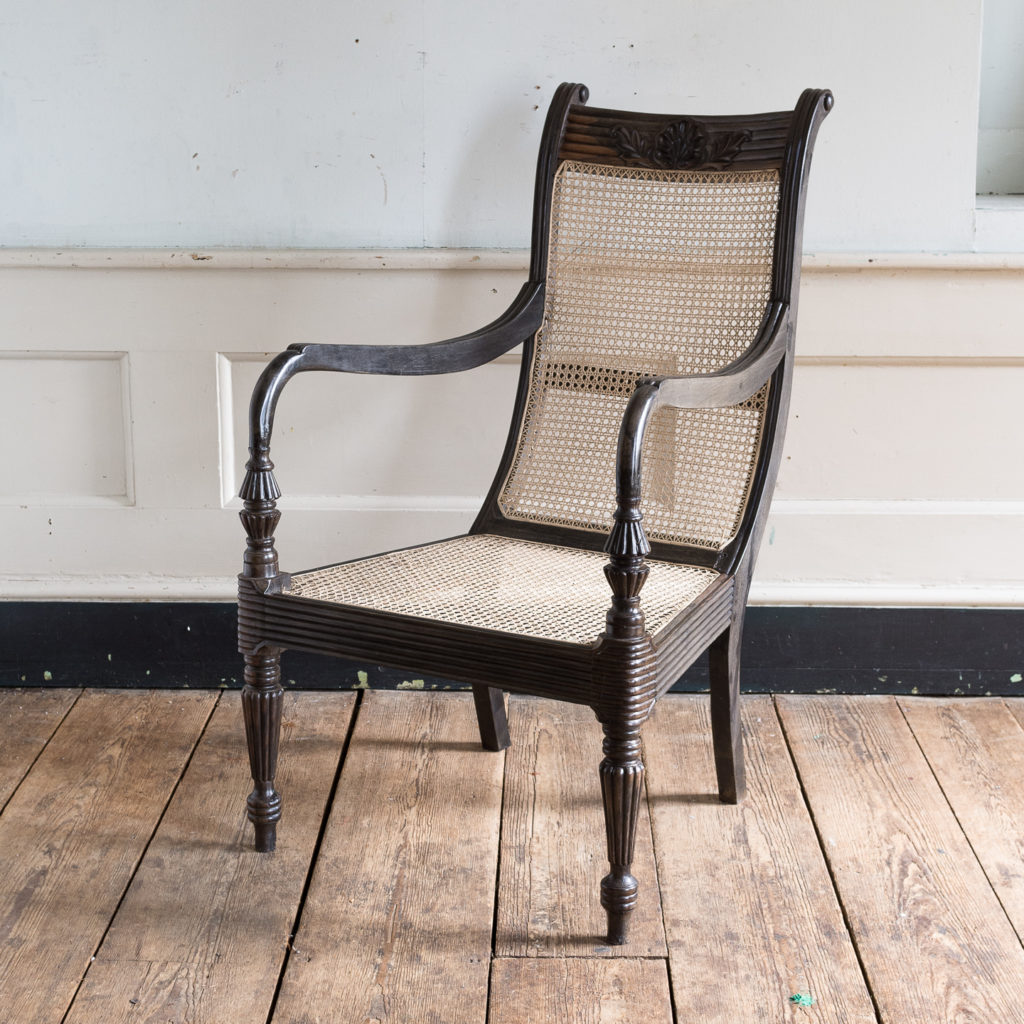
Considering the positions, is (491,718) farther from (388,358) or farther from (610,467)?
(388,358)

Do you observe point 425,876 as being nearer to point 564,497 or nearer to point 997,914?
point 564,497

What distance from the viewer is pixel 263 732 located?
5.10 feet

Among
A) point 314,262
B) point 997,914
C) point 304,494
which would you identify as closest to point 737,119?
point 314,262

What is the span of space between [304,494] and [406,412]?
25 cm

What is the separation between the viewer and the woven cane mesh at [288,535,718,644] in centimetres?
138

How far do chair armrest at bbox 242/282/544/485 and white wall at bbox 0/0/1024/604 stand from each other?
23cm

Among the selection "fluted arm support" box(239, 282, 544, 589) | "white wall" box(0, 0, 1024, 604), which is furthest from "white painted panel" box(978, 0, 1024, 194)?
"fluted arm support" box(239, 282, 544, 589)

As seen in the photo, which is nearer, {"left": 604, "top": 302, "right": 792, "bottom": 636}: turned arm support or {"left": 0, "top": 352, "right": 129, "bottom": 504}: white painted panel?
{"left": 604, "top": 302, "right": 792, "bottom": 636}: turned arm support

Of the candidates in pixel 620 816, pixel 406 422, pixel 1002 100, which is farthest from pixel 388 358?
pixel 1002 100

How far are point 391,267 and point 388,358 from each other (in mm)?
449

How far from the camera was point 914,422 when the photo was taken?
6.78 feet

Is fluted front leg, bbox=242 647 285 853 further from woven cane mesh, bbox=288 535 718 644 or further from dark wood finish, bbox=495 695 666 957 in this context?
dark wood finish, bbox=495 695 666 957

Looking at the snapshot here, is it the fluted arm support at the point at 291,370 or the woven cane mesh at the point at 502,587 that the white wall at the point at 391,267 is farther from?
the woven cane mesh at the point at 502,587

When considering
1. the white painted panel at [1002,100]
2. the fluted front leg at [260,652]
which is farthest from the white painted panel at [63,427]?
the white painted panel at [1002,100]
